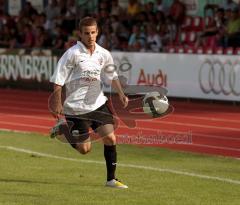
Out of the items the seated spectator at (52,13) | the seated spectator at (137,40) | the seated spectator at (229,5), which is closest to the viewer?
the seated spectator at (229,5)

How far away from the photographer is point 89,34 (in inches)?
442

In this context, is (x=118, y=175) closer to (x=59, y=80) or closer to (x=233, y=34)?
(x=59, y=80)

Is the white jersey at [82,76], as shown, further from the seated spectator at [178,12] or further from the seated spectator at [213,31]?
the seated spectator at [178,12]

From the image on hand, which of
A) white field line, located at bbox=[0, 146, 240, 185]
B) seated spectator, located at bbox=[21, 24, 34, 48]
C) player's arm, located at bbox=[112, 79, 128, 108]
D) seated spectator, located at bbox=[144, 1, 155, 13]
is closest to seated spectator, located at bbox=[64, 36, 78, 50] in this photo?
seated spectator, located at bbox=[21, 24, 34, 48]

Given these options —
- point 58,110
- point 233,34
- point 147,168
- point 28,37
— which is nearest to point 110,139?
point 58,110

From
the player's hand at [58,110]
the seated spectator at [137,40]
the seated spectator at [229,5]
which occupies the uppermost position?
the player's hand at [58,110]

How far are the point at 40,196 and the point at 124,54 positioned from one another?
52.2 feet

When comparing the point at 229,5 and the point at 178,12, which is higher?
the point at 229,5

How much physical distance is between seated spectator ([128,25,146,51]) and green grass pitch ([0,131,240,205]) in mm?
10199

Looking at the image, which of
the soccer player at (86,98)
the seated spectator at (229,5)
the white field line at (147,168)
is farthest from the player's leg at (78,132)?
the seated spectator at (229,5)

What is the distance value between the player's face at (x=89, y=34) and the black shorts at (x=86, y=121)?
2.61 feet

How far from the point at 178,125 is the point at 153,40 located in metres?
6.67

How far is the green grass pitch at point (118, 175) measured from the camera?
34.6ft

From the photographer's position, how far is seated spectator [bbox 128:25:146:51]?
26.5 meters
